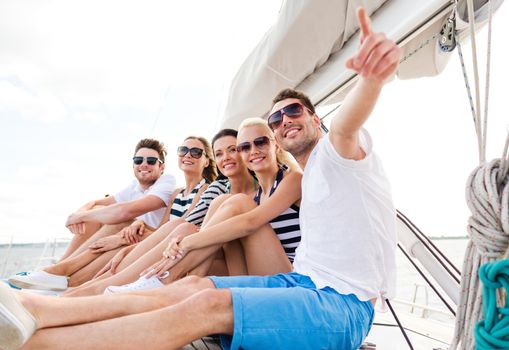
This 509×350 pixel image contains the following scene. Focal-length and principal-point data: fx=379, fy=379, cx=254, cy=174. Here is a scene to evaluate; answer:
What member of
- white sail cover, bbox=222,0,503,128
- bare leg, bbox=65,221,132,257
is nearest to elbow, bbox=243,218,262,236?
white sail cover, bbox=222,0,503,128

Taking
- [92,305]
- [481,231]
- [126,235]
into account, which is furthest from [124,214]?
[481,231]

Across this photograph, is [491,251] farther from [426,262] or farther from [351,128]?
[426,262]

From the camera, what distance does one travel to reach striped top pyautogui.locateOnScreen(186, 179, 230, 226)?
2.49m

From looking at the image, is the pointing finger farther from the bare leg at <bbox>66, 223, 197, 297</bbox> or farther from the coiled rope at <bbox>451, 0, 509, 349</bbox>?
the bare leg at <bbox>66, 223, 197, 297</bbox>

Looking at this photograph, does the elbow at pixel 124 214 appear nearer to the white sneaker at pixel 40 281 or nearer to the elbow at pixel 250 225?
the white sneaker at pixel 40 281

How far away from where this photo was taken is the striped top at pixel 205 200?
8.17ft

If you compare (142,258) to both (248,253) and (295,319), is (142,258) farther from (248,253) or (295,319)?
(295,319)

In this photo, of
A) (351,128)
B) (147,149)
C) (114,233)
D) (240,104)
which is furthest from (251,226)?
(147,149)

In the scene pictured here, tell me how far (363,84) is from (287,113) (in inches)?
28.6

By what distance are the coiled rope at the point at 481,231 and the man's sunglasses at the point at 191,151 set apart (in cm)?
243

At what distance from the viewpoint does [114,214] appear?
113 inches

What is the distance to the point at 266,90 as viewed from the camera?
2.65 meters

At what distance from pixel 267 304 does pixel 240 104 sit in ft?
6.46

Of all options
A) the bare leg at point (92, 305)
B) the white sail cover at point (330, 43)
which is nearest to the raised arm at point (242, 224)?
the bare leg at point (92, 305)
